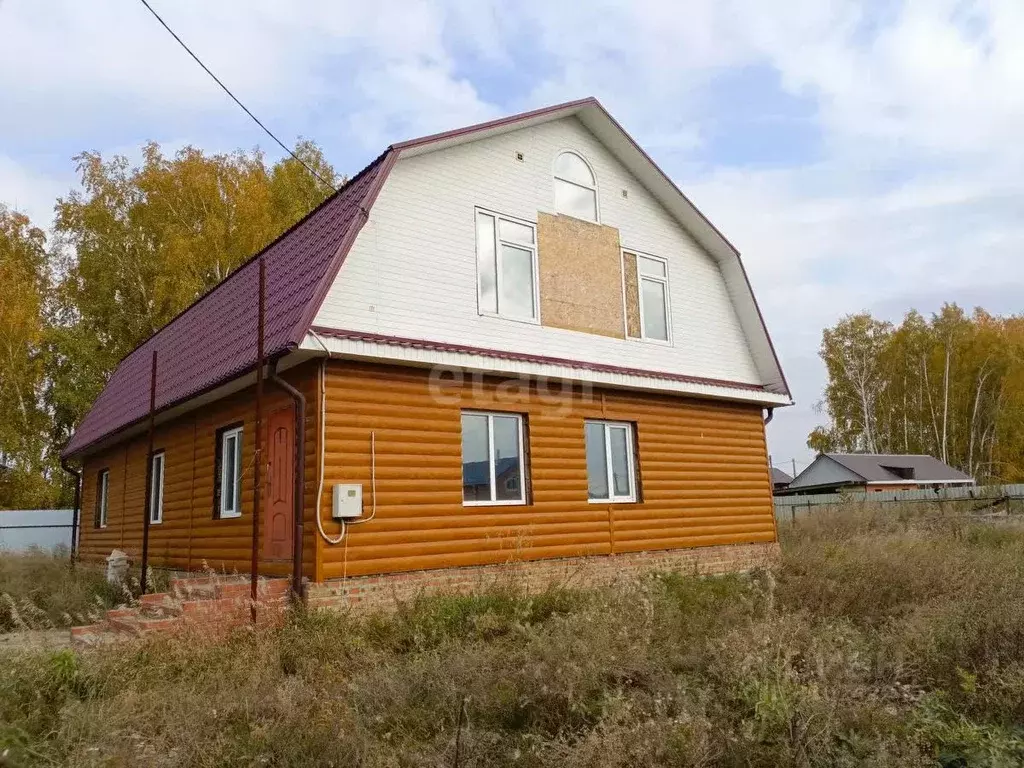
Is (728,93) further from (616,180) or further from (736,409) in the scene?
(736,409)

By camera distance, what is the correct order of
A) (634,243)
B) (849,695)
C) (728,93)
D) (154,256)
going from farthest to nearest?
(154,256) → (634,243) → (728,93) → (849,695)

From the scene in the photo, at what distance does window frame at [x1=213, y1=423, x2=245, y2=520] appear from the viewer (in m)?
9.94

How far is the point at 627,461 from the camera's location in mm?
11258

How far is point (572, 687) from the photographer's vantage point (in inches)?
200

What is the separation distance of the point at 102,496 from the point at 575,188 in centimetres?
1185

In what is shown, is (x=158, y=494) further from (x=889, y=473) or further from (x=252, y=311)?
(x=889, y=473)

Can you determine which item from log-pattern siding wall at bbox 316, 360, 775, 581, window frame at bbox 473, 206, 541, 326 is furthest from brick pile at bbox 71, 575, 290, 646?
window frame at bbox 473, 206, 541, 326

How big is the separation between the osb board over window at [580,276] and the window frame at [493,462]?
4.72 feet

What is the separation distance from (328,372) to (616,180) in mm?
6033

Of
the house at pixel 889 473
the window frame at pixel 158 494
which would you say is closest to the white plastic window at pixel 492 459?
the window frame at pixel 158 494

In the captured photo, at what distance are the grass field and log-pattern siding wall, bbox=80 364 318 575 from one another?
6.24 feet

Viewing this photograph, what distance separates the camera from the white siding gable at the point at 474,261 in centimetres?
882

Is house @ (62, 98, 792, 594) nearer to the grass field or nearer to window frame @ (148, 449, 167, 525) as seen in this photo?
window frame @ (148, 449, 167, 525)

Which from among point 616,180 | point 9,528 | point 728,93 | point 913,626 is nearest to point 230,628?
point 913,626
